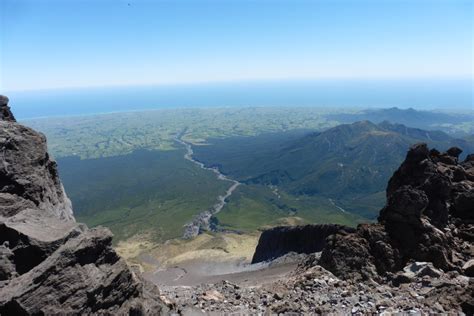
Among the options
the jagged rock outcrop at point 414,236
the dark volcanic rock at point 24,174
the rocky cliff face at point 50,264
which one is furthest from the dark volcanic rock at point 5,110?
the jagged rock outcrop at point 414,236

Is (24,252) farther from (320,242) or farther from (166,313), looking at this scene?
(320,242)

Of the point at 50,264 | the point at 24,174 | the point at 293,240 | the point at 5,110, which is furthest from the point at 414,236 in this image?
the point at 5,110

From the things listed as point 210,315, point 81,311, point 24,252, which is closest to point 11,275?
point 24,252

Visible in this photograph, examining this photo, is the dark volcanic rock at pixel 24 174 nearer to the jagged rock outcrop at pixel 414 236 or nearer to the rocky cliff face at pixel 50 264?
the rocky cliff face at pixel 50 264

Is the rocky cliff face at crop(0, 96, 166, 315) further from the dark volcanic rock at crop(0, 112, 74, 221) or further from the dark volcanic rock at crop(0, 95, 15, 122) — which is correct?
the dark volcanic rock at crop(0, 95, 15, 122)

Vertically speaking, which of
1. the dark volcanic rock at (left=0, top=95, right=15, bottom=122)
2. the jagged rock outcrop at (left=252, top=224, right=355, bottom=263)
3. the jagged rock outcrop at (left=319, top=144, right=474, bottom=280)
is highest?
the dark volcanic rock at (left=0, top=95, right=15, bottom=122)

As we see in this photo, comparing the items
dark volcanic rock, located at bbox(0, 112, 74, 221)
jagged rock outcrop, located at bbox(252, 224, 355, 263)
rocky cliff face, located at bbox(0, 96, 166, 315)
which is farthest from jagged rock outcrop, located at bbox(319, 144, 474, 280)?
dark volcanic rock, located at bbox(0, 112, 74, 221)
